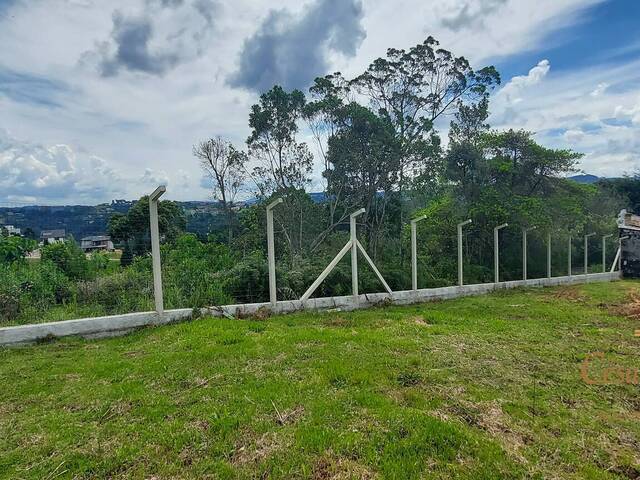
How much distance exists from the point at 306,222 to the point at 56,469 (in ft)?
24.0

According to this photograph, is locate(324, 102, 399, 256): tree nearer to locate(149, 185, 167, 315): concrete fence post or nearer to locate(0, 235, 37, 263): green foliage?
locate(149, 185, 167, 315): concrete fence post

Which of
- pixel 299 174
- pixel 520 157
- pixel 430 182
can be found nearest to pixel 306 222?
pixel 299 174

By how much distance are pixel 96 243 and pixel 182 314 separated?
1888 millimetres

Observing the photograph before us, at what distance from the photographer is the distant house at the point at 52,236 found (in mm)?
6023

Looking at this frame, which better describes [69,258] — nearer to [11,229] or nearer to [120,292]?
[120,292]

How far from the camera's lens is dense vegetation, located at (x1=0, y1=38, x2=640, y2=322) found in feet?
18.8

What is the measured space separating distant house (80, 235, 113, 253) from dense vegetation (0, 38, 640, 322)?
19 centimetres

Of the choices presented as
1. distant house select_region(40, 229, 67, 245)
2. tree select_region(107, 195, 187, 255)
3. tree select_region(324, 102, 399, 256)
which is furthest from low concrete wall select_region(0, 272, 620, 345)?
tree select_region(324, 102, 399, 256)

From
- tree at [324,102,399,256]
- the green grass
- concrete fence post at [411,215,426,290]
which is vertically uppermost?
tree at [324,102,399,256]

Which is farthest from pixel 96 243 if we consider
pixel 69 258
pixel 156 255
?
pixel 156 255

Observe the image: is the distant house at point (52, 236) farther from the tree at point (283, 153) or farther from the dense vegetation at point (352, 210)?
the tree at point (283, 153)

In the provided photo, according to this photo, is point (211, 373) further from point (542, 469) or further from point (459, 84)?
point (459, 84)

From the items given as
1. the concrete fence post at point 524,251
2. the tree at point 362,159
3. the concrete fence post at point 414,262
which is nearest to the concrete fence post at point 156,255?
the concrete fence post at point 414,262

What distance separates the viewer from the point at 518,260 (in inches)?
489
